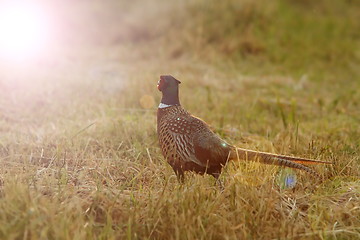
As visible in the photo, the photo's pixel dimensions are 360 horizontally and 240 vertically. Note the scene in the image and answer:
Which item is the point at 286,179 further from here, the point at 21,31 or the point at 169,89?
the point at 21,31

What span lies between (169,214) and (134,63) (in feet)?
17.9

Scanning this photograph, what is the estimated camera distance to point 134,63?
746 centimetres

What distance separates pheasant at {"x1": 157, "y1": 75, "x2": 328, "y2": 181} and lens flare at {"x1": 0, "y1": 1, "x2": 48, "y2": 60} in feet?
16.4

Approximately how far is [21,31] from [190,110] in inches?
181

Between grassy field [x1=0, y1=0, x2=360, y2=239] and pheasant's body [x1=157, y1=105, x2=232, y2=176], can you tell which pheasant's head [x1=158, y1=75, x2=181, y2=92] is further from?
grassy field [x1=0, y1=0, x2=360, y2=239]

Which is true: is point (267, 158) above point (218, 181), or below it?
above

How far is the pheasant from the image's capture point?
2.55m

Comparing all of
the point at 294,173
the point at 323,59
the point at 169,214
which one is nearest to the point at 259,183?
the point at 294,173

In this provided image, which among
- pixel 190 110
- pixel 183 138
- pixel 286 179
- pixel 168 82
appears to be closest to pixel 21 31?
pixel 190 110

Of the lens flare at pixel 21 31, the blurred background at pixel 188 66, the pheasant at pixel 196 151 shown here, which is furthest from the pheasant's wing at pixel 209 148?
the lens flare at pixel 21 31

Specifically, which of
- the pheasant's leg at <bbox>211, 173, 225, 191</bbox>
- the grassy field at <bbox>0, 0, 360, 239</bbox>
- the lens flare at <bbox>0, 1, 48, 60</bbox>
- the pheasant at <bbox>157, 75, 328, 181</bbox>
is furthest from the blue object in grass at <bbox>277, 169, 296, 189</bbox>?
the lens flare at <bbox>0, 1, 48, 60</bbox>

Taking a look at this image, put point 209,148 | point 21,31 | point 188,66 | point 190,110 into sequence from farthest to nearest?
point 21,31 → point 188,66 → point 190,110 → point 209,148

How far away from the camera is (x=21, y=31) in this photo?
315 inches

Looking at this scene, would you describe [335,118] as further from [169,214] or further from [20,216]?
[20,216]
